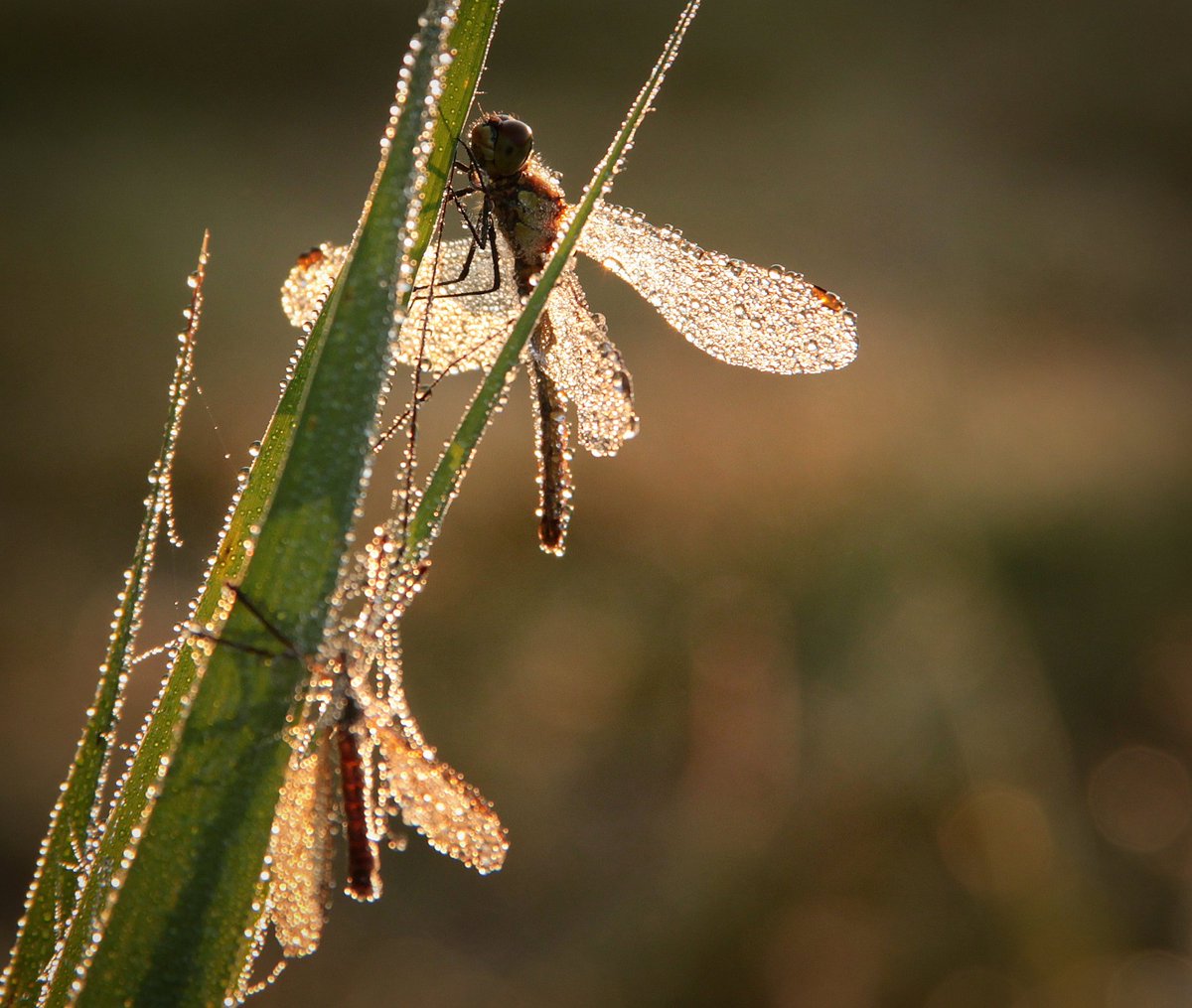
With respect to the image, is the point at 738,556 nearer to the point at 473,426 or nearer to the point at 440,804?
the point at 440,804

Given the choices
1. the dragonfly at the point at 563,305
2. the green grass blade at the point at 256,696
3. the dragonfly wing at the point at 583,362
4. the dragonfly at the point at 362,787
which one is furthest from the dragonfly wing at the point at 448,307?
the green grass blade at the point at 256,696

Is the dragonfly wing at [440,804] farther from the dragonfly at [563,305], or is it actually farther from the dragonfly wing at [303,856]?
the dragonfly at [563,305]

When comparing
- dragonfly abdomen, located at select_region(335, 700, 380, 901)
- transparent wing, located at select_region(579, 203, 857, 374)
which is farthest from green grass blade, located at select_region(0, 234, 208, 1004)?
transparent wing, located at select_region(579, 203, 857, 374)

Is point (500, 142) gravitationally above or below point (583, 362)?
above

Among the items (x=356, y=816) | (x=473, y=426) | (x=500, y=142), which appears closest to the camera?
(x=473, y=426)

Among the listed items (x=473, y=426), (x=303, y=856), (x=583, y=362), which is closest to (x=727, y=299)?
(x=583, y=362)
